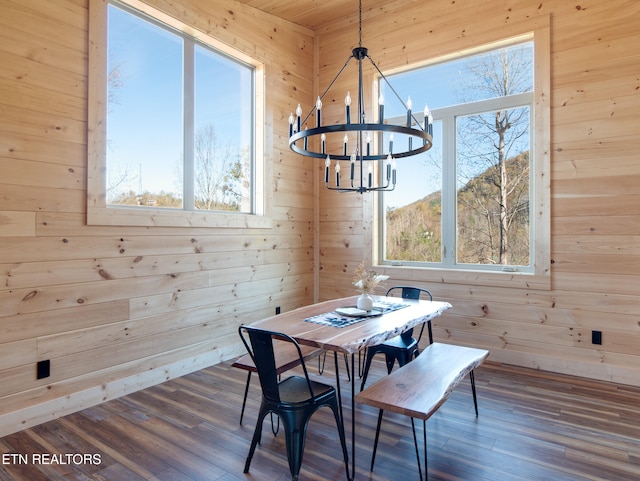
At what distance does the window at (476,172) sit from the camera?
147 inches

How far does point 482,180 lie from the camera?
3.99 meters

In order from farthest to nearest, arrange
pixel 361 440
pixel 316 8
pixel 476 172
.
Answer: pixel 316 8
pixel 476 172
pixel 361 440

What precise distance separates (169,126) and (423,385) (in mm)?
2925

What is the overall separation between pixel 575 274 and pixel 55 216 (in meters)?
4.00

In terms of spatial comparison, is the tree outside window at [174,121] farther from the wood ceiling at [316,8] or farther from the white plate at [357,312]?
the white plate at [357,312]

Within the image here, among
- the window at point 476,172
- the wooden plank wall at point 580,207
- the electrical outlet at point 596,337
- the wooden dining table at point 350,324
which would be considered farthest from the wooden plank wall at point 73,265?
the electrical outlet at point 596,337

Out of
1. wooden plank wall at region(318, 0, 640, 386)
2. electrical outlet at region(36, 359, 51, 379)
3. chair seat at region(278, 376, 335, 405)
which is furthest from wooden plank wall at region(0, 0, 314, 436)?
wooden plank wall at region(318, 0, 640, 386)

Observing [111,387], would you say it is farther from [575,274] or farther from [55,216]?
[575,274]

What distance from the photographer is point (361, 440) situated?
7.88ft

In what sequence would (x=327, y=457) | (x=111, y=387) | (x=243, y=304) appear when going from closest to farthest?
(x=327, y=457) → (x=111, y=387) → (x=243, y=304)

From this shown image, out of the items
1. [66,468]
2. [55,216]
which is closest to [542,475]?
[66,468]

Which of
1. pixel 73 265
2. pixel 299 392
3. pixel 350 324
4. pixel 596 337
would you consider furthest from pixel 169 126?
pixel 596 337

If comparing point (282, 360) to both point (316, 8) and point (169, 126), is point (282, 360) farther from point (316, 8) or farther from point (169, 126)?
point (316, 8)

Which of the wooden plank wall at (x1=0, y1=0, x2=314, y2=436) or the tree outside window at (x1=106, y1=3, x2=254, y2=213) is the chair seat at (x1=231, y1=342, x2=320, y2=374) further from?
the tree outside window at (x1=106, y1=3, x2=254, y2=213)
